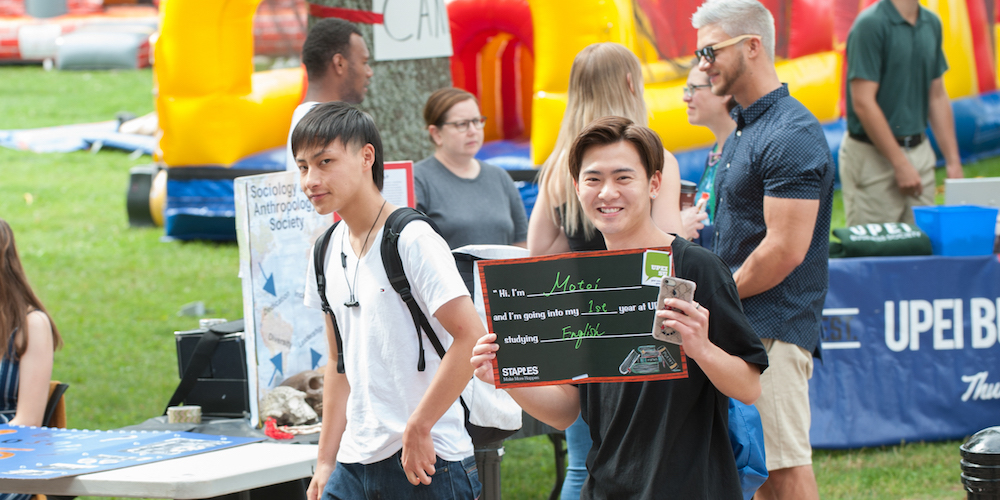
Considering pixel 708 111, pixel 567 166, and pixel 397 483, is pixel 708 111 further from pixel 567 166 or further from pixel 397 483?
pixel 397 483

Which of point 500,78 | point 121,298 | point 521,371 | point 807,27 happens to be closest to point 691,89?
point 521,371

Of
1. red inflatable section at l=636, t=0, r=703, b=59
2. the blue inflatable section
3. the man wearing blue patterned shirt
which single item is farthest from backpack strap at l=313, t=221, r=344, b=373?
red inflatable section at l=636, t=0, r=703, b=59

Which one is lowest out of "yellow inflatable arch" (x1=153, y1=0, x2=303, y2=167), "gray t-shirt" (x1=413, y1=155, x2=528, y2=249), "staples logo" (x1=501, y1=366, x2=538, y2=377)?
"staples logo" (x1=501, y1=366, x2=538, y2=377)

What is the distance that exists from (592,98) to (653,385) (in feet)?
5.60

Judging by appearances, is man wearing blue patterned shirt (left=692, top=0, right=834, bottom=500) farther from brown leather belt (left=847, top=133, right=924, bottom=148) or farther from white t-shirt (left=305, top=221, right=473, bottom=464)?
A: brown leather belt (left=847, top=133, right=924, bottom=148)

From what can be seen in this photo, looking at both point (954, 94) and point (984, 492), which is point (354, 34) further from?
point (954, 94)

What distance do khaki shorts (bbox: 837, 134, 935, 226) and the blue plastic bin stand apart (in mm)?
920

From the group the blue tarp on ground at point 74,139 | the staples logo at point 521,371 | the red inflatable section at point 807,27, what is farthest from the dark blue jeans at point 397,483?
the blue tarp on ground at point 74,139

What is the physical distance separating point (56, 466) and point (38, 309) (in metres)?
1.24

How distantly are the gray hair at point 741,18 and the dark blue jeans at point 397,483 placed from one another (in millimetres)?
1812

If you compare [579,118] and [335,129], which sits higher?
[579,118]

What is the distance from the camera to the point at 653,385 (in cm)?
231

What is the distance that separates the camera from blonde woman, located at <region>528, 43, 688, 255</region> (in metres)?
3.63

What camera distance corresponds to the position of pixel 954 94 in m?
12.8
